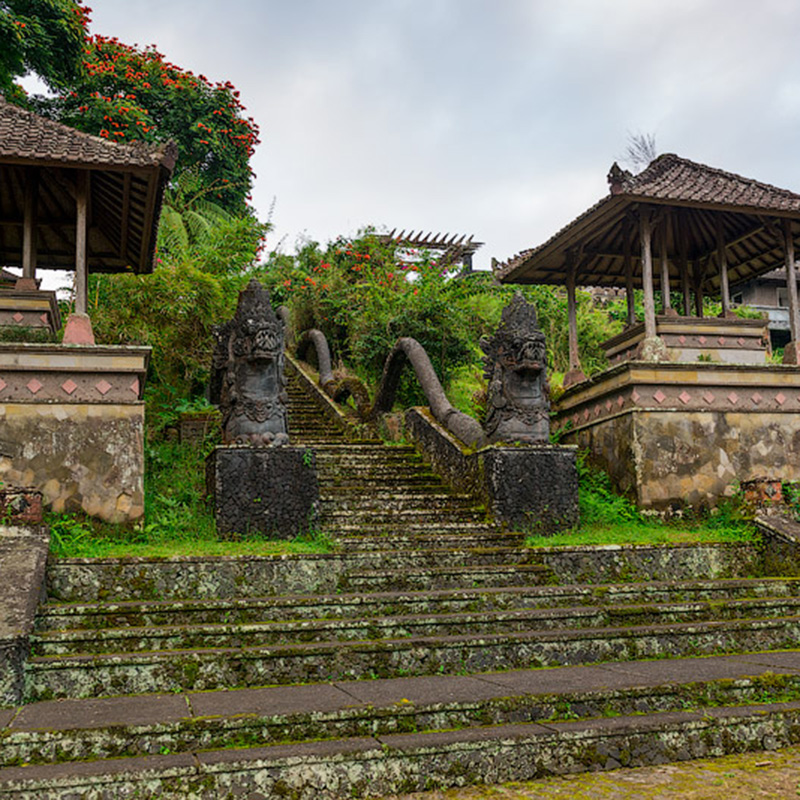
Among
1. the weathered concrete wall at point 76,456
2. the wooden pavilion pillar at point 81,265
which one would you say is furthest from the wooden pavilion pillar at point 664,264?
the wooden pavilion pillar at point 81,265

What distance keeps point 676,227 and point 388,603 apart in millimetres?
8088

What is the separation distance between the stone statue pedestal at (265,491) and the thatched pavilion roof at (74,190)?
3093 mm

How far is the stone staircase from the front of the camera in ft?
11.5

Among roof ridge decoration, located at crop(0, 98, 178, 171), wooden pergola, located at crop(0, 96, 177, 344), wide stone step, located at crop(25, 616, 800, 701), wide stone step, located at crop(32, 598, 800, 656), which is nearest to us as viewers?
wide stone step, located at crop(25, 616, 800, 701)

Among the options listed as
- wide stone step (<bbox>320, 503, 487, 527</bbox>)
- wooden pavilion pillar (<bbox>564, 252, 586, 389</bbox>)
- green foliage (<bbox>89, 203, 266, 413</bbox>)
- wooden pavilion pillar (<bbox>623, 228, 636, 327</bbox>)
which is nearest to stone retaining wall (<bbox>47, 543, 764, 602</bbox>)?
wide stone step (<bbox>320, 503, 487, 527</bbox>)

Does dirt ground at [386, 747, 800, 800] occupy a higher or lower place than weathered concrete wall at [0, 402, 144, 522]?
lower

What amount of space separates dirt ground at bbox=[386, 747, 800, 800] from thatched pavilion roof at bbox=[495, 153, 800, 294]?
6.98 m

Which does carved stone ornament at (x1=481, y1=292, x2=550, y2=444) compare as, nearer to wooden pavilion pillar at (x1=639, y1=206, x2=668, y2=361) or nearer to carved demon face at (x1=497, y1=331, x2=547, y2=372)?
carved demon face at (x1=497, y1=331, x2=547, y2=372)

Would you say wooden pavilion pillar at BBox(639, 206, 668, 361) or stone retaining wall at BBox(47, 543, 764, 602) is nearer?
stone retaining wall at BBox(47, 543, 764, 602)

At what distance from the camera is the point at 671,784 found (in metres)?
3.50

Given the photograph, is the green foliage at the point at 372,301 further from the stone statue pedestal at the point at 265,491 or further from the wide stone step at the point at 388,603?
the wide stone step at the point at 388,603

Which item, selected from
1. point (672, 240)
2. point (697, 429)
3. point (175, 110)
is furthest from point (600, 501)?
point (175, 110)

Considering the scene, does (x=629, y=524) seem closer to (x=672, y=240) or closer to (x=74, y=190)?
(x=672, y=240)

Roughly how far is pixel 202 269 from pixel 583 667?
9752mm
